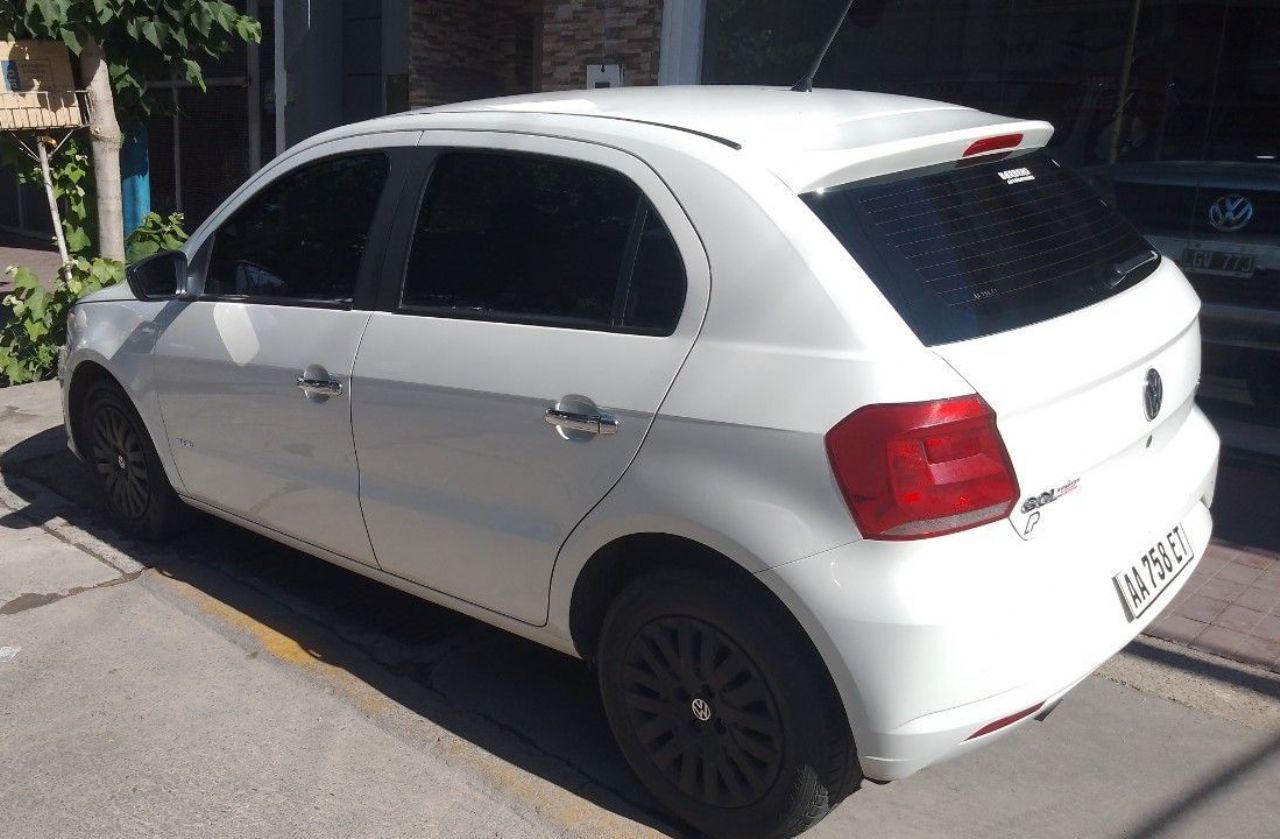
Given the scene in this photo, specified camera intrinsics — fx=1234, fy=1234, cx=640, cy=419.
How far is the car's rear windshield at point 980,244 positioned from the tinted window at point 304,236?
5.51 feet

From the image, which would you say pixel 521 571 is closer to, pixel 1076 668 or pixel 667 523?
pixel 667 523

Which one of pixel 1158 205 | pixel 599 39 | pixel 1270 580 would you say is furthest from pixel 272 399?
pixel 599 39

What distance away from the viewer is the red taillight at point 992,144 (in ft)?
10.6

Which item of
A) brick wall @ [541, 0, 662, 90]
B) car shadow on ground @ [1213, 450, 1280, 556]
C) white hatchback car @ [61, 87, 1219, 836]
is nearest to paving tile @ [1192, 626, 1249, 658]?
car shadow on ground @ [1213, 450, 1280, 556]

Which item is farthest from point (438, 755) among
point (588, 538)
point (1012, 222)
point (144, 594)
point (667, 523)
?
point (1012, 222)

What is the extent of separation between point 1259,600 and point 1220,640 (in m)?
0.44

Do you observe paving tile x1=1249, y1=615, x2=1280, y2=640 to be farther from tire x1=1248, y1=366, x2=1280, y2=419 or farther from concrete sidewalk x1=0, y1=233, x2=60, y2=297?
concrete sidewalk x1=0, y1=233, x2=60, y2=297

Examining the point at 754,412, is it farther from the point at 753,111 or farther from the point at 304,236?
the point at 304,236

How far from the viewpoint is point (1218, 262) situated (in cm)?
675

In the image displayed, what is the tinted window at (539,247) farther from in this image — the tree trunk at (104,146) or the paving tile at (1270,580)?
the tree trunk at (104,146)

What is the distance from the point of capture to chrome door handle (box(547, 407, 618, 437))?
308 cm

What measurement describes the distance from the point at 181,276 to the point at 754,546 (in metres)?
2.71

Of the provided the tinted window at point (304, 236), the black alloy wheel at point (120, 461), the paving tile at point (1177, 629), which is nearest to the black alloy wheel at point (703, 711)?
the tinted window at point (304, 236)

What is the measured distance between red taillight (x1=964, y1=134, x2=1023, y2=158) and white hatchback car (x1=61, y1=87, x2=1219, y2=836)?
0.01m
